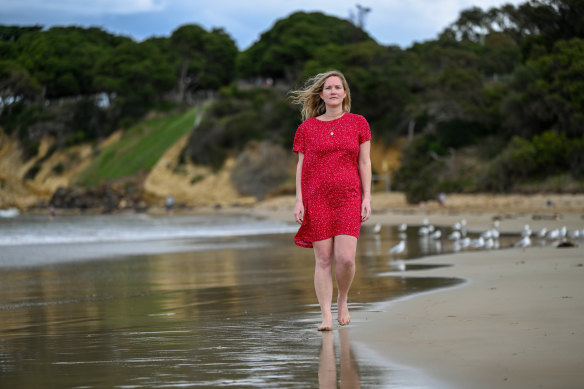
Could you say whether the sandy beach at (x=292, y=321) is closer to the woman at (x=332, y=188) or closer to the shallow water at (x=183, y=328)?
the shallow water at (x=183, y=328)

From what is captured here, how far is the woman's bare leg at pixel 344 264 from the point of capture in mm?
5281

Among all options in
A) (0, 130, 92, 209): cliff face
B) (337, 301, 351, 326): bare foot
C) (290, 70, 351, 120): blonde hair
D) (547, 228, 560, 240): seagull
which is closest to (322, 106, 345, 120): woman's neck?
(290, 70, 351, 120): blonde hair

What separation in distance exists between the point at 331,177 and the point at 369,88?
44484 millimetres

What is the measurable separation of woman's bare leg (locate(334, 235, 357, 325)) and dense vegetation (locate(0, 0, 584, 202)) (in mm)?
22758

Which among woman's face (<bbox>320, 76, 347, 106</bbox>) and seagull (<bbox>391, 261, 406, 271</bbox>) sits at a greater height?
woman's face (<bbox>320, 76, 347, 106</bbox>)

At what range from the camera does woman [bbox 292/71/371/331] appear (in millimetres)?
5297

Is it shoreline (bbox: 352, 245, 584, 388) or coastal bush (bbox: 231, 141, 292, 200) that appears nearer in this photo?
shoreline (bbox: 352, 245, 584, 388)

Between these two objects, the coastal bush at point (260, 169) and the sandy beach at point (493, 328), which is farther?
the coastal bush at point (260, 169)

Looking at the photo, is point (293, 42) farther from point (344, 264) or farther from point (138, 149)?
point (344, 264)

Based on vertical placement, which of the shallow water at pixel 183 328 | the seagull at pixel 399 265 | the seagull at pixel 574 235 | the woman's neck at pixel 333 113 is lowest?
the seagull at pixel 574 235

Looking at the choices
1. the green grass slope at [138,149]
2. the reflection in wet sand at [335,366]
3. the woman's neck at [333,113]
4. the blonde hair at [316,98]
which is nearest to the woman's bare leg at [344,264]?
the reflection in wet sand at [335,366]

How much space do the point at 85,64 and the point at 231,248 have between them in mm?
52328

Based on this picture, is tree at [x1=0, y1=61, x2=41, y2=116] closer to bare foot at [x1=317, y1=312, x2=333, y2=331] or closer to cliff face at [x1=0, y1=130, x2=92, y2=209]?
cliff face at [x1=0, y1=130, x2=92, y2=209]

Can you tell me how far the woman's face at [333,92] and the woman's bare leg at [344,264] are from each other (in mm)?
999
